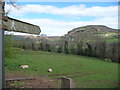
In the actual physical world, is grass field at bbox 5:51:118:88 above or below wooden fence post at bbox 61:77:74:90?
below

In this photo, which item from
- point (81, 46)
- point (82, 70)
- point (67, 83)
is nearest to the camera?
point (67, 83)

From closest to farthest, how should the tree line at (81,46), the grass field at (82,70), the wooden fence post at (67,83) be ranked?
the wooden fence post at (67,83) < the grass field at (82,70) < the tree line at (81,46)

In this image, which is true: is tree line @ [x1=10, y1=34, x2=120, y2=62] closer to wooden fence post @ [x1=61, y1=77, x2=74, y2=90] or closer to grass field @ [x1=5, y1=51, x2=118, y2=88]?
grass field @ [x1=5, y1=51, x2=118, y2=88]

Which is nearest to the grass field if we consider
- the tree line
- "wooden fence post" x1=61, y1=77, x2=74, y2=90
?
"wooden fence post" x1=61, y1=77, x2=74, y2=90

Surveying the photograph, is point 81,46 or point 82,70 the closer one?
point 82,70

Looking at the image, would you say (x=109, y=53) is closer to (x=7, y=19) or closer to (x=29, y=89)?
(x=29, y=89)

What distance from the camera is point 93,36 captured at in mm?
25625

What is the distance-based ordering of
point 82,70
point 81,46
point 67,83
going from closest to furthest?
1. point 67,83
2. point 82,70
3. point 81,46

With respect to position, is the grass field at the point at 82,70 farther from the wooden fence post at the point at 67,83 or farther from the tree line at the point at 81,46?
the tree line at the point at 81,46

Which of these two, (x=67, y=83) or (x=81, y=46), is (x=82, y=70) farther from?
(x=81, y=46)

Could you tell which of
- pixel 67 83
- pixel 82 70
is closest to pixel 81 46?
pixel 82 70

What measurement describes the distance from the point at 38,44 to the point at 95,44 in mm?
12470

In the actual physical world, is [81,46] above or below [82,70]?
above

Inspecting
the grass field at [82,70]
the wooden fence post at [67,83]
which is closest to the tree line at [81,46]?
the grass field at [82,70]
